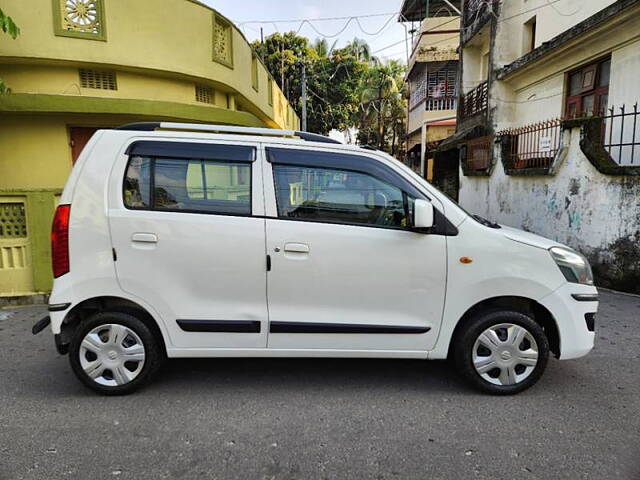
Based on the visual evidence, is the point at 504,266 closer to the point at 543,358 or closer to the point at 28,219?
the point at 543,358

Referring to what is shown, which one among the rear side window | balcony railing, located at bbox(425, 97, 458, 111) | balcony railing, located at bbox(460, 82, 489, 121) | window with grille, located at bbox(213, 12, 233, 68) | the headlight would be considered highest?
balcony railing, located at bbox(425, 97, 458, 111)

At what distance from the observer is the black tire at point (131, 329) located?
3150 mm

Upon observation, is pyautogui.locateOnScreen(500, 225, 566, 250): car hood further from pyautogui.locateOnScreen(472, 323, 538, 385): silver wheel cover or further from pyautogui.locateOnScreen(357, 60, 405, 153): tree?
pyautogui.locateOnScreen(357, 60, 405, 153): tree

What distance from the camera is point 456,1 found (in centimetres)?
2219

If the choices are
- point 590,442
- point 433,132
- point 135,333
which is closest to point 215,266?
point 135,333

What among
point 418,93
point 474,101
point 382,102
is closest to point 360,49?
point 382,102

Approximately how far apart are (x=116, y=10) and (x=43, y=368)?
25.7 ft

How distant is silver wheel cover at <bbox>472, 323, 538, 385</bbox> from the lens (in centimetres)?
318

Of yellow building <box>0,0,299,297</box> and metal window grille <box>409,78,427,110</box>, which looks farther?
metal window grille <box>409,78,427,110</box>

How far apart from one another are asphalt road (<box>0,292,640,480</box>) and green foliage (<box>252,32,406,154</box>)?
23.9m

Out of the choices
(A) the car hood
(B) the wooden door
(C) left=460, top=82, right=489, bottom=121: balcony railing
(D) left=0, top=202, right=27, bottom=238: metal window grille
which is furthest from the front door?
(C) left=460, top=82, right=489, bottom=121: balcony railing

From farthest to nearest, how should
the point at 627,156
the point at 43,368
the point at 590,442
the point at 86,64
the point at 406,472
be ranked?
the point at 86,64
the point at 627,156
the point at 43,368
the point at 590,442
the point at 406,472

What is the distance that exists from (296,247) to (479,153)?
934 centimetres

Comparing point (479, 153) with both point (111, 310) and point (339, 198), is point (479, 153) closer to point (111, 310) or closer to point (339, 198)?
point (339, 198)
